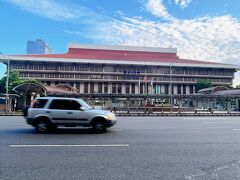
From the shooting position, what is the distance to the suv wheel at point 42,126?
35.2 ft

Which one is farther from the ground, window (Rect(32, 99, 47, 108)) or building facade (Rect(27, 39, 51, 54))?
building facade (Rect(27, 39, 51, 54))

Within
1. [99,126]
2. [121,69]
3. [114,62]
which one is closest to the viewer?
[99,126]

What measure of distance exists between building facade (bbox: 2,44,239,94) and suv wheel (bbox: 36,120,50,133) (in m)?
66.6

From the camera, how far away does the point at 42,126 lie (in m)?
10.7

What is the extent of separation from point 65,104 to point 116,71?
72.0 m

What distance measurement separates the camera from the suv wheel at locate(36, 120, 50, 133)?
35.2 feet

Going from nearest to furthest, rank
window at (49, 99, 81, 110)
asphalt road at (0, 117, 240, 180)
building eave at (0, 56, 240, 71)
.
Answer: asphalt road at (0, 117, 240, 180) < window at (49, 99, 81, 110) < building eave at (0, 56, 240, 71)

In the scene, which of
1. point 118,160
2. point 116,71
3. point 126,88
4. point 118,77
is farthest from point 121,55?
point 118,160

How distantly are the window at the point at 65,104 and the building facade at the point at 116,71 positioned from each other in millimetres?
66083

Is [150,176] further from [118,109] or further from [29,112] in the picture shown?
[118,109]

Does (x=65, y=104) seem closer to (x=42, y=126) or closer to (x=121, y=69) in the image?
(x=42, y=126)

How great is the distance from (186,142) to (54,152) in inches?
192

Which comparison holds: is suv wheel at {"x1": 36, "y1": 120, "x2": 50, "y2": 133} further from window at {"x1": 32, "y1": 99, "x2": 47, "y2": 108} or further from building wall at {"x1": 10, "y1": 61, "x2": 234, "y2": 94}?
building wall at {"x1": 10, "y1": 61, "x2": 234, "y2": 94}

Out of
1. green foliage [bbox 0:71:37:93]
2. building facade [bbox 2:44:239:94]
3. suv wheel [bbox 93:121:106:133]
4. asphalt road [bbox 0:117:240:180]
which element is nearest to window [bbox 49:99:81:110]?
suv wheel [bbox 93:121:106:133]
